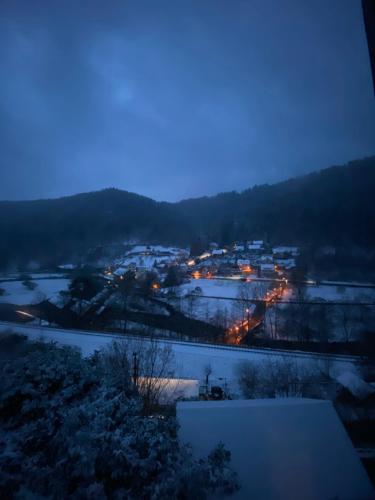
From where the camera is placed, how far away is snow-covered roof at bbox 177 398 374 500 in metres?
1.88

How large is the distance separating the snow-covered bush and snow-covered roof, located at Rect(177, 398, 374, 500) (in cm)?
28

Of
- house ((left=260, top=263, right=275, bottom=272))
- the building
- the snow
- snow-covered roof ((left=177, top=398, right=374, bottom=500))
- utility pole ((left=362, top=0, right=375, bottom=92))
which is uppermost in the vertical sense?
the building

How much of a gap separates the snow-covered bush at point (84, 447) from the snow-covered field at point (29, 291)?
12340 mm

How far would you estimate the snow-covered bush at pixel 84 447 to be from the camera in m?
1.36

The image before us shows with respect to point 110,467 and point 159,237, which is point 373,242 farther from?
point 159,237

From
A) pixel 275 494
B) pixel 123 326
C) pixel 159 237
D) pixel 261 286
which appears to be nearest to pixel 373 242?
pixel 261 286

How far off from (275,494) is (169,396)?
4220mm

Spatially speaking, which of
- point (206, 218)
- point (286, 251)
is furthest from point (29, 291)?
point (206, 218)

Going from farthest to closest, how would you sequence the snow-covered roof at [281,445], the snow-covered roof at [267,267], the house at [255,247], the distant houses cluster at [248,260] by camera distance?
the house at [255,247]
the distant houses cluster at [248,260]
the snow-covered roof at [267,267]
the snow-covered roof at [281,445]

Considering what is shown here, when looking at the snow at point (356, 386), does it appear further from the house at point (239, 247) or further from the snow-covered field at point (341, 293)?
the house at point (239, 247)

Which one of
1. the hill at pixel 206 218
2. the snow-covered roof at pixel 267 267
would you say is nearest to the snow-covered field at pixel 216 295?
the snow-covered roof at pixel 267 267

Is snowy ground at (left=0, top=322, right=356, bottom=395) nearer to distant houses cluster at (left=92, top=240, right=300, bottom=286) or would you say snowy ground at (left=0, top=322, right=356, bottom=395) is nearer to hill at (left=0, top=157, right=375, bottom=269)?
hill at (left=0, top=157, right=375, bottom=269)

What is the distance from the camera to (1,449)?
1.48m

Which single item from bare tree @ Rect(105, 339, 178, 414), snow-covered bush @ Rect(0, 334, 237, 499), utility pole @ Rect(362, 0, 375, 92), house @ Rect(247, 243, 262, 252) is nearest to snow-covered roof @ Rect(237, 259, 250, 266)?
house @ Rect(247, 243, 262, 252)
